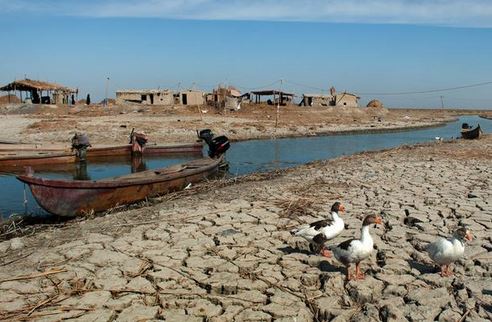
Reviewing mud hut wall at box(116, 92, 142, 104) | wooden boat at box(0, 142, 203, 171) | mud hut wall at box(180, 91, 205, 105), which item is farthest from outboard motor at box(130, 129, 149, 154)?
mud hut wall at box(116, 92, 142, 104)

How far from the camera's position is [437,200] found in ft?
31.4

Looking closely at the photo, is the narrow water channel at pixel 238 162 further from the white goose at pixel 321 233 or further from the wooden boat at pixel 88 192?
the white goose at pixel 321 233

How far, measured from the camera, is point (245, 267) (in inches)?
245

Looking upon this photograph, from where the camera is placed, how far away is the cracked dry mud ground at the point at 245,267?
5.10m

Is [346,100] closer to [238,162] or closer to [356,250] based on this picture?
[238,162]

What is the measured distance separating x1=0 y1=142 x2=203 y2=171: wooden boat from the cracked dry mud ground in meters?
11.0

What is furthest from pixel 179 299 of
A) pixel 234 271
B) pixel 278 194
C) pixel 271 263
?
pixel 278 194

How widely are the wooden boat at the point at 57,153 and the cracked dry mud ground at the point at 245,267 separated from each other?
1100cm

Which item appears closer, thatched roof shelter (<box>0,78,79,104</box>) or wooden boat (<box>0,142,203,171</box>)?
wooden boat (<box>0,142,203,171</box>)

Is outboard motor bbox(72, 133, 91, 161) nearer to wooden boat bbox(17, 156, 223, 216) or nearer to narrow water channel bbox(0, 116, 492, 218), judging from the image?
narrow water channel bbox(0, 116, 492, 218)

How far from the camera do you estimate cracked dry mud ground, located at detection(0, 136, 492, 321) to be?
5098mm

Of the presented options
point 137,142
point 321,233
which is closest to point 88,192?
point 321,233

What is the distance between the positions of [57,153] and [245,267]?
15.6 m

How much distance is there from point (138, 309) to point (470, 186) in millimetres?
8866
